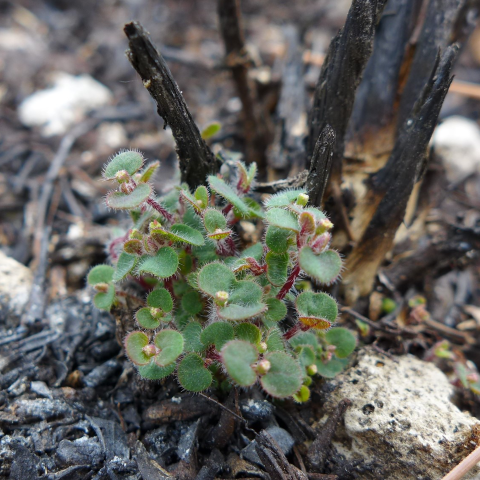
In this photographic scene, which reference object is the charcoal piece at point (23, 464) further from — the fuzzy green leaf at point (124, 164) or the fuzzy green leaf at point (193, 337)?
the fuzzy green leaf at point (124, 164)

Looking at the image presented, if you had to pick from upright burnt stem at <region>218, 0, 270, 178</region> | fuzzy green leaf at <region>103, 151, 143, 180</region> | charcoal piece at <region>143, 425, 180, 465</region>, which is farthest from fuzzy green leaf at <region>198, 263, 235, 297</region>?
upright burnt stem at <region>218, 0, 270, 178</region>

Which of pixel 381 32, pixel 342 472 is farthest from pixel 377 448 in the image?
pixel 381 32

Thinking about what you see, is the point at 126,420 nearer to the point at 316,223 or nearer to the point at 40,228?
the point at 316,223

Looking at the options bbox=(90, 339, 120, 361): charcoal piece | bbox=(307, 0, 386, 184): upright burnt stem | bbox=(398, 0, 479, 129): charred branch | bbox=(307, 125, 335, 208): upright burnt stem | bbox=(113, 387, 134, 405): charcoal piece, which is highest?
bbox=(398, 0, 479, 129): charred branch

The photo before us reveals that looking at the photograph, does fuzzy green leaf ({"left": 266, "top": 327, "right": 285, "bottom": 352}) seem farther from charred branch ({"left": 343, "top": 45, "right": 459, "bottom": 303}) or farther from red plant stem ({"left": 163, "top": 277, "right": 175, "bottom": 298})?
charred branch ({"left": 343, "top": 45, "right": 459, "bottom": 303})

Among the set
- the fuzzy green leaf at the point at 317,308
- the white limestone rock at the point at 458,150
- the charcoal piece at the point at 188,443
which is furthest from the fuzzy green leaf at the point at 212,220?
the white limestone rock at the point at 458,150

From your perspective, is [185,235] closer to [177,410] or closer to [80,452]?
[177,410]
